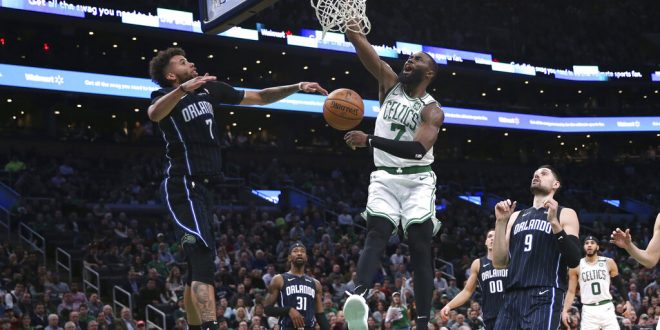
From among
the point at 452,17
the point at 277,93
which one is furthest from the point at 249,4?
the point at 452,17

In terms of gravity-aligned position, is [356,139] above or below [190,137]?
below

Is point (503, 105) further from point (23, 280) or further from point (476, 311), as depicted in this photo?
point (23, 280)

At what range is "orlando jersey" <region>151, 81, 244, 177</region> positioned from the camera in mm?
7090

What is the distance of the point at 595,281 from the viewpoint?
14.1 metres

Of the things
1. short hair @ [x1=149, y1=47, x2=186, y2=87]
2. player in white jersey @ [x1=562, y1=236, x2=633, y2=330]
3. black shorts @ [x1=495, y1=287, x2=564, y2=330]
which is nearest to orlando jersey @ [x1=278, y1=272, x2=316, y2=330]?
player in white jersey @ [x1=562, y1=236, x2=633, y2=330]

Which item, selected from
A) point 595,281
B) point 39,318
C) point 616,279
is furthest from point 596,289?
point 39,318

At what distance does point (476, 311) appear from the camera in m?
18.3

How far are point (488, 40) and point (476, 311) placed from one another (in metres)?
27.5

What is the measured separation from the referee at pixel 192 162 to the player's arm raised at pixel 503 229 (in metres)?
1.90

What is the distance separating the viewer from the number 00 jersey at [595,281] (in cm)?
1403

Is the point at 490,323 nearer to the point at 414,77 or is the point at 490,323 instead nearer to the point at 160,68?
the point at 414,77

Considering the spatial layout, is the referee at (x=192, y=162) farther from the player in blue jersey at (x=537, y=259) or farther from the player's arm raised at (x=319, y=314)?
the player's arm raised at (x=319, y=314)

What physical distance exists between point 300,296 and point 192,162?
5.64m

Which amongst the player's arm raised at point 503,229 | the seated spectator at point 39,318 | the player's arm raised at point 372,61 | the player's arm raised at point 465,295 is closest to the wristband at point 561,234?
the player's arm raised at point 503,229
